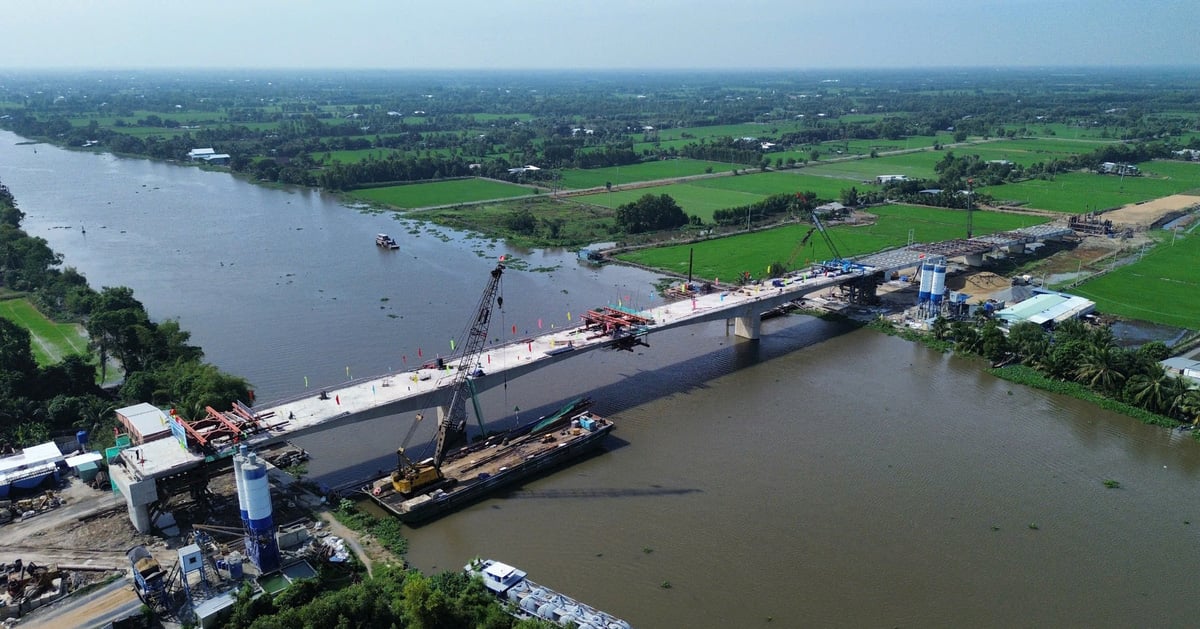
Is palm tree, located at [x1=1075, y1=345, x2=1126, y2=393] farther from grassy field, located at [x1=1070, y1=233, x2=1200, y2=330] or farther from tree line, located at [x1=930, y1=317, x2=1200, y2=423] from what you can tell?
grassy field, located at [x1=1070, y1=233, x2=1200, y2=330]

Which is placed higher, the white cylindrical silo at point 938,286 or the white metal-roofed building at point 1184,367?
the white cylindrical silo at point 938,286

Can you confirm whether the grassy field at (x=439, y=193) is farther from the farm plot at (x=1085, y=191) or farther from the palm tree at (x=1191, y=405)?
the palm tree at (x=1191, y=405)

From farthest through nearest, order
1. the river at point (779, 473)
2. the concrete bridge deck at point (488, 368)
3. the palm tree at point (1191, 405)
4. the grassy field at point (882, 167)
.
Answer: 1. the grassy field at point (882, 167)
2. the palm tree at point (1191, 405)
3. the concrete bridge deck at point (488, 368)
4. the river at point (779, 473)

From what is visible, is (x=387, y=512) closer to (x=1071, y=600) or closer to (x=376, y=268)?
(x=1071, y=600)

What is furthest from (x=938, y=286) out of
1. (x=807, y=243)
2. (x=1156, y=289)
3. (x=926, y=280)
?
(x=807, y=243)

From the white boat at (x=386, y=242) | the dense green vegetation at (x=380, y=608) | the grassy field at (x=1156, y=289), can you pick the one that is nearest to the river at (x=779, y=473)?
the dense green vegetation at (x=380, y=608)

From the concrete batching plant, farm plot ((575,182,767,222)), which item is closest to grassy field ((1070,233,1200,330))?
farm plot ((575,182,767,222))
